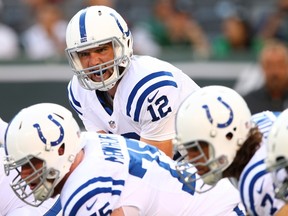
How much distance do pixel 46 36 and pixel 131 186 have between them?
6033 mm

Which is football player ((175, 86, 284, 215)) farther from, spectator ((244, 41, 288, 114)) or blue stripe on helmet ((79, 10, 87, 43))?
spectator ((244, 41, 288, 114))

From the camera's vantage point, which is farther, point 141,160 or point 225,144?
point 141,160

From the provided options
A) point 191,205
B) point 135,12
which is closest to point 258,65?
point 135,12

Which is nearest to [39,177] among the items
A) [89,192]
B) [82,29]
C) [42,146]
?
[42,146]

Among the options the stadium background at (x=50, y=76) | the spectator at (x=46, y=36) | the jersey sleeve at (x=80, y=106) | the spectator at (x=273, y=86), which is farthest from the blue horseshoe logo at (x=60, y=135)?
the spectator at (x=46, y=36)

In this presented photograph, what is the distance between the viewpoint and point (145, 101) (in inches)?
234

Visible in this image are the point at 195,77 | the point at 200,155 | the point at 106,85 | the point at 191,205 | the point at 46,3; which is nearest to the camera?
the point at 200,155

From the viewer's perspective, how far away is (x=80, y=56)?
6094 millimetres

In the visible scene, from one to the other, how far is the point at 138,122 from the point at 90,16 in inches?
26.1

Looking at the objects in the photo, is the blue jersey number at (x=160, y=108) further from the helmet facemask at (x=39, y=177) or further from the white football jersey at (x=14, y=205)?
the helmet facemask at (x=39, y=177)

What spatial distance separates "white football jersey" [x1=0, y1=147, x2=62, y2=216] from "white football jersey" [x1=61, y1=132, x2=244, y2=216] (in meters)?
0.65

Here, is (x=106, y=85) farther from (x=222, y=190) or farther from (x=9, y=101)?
(x=9, y=101)

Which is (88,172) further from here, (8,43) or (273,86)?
(8,43)

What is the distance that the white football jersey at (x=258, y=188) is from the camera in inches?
194
